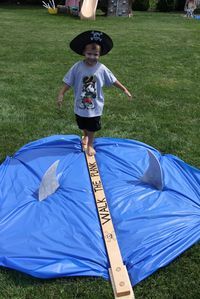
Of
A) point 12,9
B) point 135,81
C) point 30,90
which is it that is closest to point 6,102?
point 30,90

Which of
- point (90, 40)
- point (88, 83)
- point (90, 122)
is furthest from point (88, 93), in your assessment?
point (90, 40)

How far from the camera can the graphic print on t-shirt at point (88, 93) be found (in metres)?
4.29

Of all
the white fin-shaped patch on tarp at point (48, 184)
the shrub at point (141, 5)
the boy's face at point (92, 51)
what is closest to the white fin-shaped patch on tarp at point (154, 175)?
the white fin-shaped patch on tarp at point (48, 184)

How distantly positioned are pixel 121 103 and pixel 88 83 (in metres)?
2.39

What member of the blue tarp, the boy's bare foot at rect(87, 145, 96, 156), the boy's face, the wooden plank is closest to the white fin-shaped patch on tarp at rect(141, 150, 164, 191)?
the blue tarp

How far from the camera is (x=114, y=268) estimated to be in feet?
9.86

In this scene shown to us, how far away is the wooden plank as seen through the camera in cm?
284

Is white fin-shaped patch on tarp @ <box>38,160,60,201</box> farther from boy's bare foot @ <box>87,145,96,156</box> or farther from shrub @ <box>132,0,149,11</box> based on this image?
shrub @ <box>132,0,149,11</box>

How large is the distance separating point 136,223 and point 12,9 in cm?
1802

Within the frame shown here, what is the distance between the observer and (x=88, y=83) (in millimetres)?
4289

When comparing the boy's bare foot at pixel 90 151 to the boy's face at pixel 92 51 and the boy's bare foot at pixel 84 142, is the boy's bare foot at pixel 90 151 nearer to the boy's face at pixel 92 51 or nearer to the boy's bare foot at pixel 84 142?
the boy's bare foot at pixel 84 142

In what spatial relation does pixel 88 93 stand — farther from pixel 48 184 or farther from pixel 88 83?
pixel 48 184

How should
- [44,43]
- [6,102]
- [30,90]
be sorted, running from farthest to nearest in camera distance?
[44,43]
[30,90]
[6,102]

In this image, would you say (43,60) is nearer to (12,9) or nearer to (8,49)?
(8,49)
